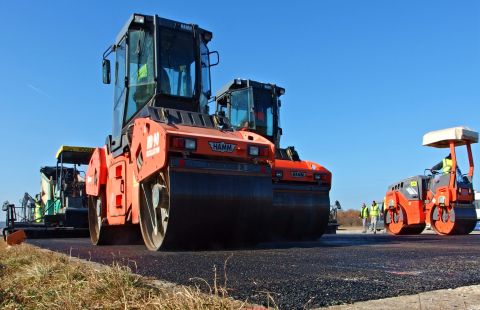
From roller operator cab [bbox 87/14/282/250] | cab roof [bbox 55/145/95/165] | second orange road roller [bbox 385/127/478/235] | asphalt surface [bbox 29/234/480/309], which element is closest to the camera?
asphalt surface [bbox 29/234/480/309]

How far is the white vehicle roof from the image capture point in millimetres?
12414

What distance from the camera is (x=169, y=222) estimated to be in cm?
526

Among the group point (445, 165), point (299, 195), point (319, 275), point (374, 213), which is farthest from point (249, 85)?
point (374, 213)

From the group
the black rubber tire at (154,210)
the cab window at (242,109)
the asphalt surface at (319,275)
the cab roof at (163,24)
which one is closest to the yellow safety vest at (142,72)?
the cab roof at (163,24)

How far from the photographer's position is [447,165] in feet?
40.1

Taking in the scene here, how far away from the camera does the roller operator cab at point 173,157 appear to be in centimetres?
539

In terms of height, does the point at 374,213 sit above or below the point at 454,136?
below

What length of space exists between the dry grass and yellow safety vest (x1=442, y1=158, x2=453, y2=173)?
10606 mm

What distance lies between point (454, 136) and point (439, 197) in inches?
68.5

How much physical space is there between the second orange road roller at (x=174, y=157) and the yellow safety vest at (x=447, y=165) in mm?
5997

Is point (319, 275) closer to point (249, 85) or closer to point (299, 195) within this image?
point (299, 195)

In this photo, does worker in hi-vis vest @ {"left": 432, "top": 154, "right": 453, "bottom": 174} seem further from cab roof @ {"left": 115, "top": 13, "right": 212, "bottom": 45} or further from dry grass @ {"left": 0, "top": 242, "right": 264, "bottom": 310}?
dry grass @ {"left": 0, "top": 242, "right": 264, "bottom": 310}

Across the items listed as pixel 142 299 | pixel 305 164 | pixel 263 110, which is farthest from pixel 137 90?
pixel 142 299

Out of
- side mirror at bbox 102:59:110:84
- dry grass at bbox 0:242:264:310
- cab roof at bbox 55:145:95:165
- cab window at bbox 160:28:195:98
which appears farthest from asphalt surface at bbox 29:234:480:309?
cab roof at bbox 55:145:95:165
